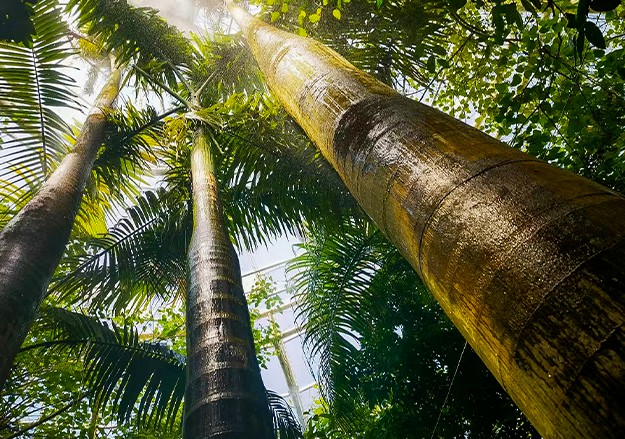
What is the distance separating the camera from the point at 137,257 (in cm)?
425

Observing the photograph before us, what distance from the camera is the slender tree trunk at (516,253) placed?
0.40m

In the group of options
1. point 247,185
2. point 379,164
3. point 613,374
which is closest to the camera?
point 613,374

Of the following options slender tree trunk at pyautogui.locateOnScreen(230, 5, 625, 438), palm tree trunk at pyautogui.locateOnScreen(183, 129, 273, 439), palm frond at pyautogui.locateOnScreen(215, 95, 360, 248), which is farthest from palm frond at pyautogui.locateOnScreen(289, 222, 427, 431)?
slender tree trunk at pyautogui.locateOnScreen(230, 5, 625, 438)

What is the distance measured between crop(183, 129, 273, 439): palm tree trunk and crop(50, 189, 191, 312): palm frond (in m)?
2.53

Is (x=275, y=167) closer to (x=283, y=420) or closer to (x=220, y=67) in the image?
(x=220, y=67)

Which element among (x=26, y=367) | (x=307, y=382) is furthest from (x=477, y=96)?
(x=307, y=382)

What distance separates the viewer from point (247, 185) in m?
4.33

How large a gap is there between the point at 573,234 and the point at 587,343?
0.43ft

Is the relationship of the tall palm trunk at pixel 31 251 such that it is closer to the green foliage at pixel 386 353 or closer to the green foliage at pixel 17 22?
the green foliage at pixel 17 22

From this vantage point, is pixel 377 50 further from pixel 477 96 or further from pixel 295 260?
pixel 295 260

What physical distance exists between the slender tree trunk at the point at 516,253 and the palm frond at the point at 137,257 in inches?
152

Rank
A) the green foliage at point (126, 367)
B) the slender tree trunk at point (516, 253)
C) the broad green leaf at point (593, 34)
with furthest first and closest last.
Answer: the green foliage at point (126, 367), the broad green leaf at point (593, 34), the slender tree trunk at point (516, 253)

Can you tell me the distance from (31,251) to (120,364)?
1.79m

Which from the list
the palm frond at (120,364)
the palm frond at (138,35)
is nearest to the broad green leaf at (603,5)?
the palm frond at (120,364)
